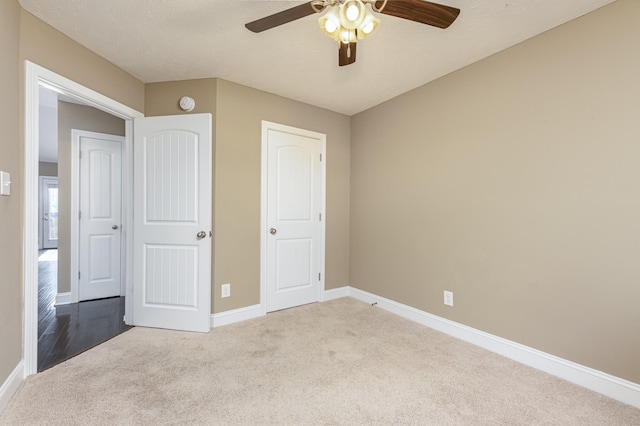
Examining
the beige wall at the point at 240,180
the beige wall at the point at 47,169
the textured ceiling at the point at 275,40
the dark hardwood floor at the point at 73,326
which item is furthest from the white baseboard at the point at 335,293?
the beige wall at the point at 47,169

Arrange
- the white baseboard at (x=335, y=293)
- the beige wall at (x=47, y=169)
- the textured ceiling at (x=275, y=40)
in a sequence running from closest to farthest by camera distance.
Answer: the textured ceiling at (x=275, y=40) < the white baseboard at (x=335, y=293) < the beige wall at (x=47, y=169)

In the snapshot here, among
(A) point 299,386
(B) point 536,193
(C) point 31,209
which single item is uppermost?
(B) point 536,193

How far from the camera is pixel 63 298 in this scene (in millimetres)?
3340

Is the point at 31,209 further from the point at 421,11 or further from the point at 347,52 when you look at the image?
the point at 421,11

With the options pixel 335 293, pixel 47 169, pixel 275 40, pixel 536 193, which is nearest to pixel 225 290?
pixel 335 293

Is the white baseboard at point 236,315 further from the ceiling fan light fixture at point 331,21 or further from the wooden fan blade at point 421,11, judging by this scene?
the wooden fan blade at point 421,11

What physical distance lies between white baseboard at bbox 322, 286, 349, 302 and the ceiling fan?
288cm

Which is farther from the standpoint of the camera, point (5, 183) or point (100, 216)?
point (100, 216)

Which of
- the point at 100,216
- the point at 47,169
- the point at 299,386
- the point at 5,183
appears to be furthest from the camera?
the point at 47,169

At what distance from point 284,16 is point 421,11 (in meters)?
0.71

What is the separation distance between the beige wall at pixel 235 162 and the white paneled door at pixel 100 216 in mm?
1248

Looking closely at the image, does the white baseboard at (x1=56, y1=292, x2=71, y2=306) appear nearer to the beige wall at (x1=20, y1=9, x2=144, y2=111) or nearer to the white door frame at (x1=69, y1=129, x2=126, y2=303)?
the white door frame at (x1=69, y1=129, x2=126, y2=303)

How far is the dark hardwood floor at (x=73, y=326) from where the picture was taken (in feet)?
7.32

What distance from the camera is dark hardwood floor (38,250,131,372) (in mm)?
2232
